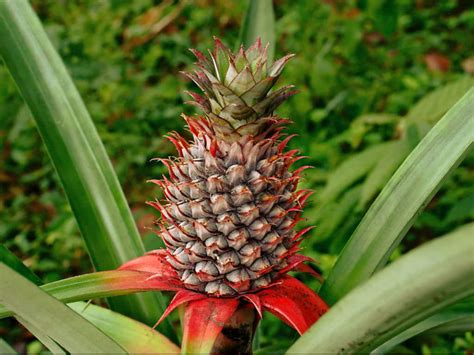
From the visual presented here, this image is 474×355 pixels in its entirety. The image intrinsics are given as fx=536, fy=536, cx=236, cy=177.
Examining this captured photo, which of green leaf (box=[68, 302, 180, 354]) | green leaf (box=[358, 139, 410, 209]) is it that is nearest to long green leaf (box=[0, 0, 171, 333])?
green leaf (box=[68, 302, 180, 354])

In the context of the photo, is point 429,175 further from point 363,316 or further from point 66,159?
point 66,159

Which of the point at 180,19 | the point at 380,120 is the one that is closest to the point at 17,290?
the point at 380,120

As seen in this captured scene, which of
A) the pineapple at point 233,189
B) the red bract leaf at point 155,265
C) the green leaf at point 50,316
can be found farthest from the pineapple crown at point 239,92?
the green leaf at point 50,316

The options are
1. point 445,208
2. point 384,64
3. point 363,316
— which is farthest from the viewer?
point 384,64

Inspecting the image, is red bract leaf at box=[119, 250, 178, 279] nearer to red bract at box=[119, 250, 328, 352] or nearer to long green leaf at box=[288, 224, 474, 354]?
red bract at box=[119, 250, 328, 352]

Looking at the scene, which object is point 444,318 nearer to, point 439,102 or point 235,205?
point 235,205

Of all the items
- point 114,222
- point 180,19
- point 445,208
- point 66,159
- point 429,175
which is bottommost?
point 445,208

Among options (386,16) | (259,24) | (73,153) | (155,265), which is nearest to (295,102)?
(386,16)

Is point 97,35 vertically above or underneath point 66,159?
above
